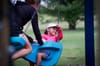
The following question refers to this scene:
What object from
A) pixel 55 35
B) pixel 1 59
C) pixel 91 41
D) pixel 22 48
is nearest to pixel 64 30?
pixel 55 35

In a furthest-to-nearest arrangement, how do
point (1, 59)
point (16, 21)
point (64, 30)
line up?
point (64, 30), point (16, 21), point (1, 59)

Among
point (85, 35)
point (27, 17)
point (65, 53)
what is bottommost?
→ point (65, 53)

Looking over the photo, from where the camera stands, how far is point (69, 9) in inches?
179

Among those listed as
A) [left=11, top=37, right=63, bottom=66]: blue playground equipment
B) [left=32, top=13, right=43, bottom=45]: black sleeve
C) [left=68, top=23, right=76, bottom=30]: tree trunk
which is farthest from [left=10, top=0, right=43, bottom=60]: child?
[left=68, top=23, right=76, bottom=30]: tree trunk

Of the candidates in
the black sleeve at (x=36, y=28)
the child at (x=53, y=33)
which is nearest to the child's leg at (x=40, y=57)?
the child at (x=53, y=33)

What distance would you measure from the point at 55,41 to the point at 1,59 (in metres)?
3.93

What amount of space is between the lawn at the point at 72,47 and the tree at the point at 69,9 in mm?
113

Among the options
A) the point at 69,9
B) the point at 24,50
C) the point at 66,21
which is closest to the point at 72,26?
the point at 66,21

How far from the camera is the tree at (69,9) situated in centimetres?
436

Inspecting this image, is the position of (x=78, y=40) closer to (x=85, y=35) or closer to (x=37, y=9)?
(x=85, y=35)

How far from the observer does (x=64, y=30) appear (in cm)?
448

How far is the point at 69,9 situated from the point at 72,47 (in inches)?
30.2

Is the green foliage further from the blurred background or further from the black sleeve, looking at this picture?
the black sleeve

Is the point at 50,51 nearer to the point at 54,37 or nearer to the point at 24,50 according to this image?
the point at 54,37
